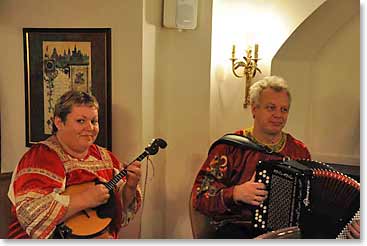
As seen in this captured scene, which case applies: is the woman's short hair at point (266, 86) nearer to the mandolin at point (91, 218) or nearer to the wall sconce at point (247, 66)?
the wall sconce at point (247, 66)

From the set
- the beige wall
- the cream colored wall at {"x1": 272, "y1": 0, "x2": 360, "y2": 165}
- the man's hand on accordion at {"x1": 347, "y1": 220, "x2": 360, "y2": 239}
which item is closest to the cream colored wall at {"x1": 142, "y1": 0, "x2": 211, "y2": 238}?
the beige wall

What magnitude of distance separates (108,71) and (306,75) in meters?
0.53

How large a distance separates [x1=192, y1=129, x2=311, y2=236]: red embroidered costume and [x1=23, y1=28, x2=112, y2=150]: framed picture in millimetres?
295

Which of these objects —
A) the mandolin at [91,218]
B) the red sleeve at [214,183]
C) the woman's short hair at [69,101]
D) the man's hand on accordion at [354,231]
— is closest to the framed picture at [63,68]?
the woman's short hair at [69,101]

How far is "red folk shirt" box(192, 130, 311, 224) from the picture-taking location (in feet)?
4.62

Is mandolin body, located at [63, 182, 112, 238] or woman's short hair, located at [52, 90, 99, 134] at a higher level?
woman's short hair, located at [52, 90, 99, 134]

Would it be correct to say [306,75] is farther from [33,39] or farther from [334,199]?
[33,39]

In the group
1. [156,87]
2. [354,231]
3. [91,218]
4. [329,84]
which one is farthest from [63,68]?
[354,231]

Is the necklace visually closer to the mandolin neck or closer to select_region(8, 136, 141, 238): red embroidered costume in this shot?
the mandolin neck

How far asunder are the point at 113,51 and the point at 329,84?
1.92 ft

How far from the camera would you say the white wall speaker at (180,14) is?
4.55 feet

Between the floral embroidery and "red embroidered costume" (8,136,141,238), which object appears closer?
"red embroidered costume" (8,136,141,238)

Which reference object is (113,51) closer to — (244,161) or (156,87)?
(156,87)

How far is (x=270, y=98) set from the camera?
1413mm
